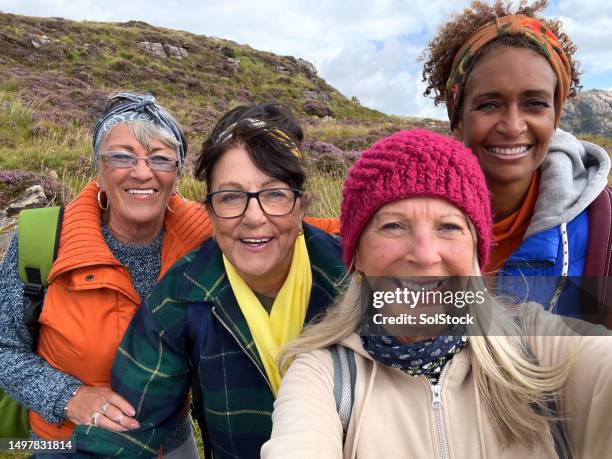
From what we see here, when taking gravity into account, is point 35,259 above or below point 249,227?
below

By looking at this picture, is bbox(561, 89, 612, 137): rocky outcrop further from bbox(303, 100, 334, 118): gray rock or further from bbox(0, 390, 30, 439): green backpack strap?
bbox(0, 390, 30, 439): green backpack strap

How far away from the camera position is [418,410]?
4.48 feet

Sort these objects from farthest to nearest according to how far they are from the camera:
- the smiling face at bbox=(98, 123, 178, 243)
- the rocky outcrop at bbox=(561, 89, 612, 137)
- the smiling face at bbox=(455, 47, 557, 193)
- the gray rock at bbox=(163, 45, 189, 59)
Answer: the gray rock at bbox=(163, 45, 189, 59)
the rocky outcrop at bbox=(561, 89, 612, 137)
the smiling face at bbox=(98, 123, 178, 243)
the smiling face at bbox=(455, 47, 557, 193)

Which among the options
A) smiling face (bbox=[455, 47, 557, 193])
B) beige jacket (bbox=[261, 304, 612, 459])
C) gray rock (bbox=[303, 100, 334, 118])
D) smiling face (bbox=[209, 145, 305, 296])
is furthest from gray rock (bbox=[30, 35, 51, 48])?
beige jacket (bbox=[261, 304, 612, 459])

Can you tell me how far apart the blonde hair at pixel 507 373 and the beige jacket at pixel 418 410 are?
0.03m

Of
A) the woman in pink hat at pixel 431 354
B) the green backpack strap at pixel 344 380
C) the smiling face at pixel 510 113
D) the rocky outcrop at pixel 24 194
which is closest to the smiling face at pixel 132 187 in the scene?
the woman in pink hat at pixel 431 354

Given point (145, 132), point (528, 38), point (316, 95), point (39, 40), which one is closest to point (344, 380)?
point (528, 38)

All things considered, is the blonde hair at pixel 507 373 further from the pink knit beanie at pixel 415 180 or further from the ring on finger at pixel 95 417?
the ring on finger at pixel 95 417

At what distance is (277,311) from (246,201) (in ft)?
1.62

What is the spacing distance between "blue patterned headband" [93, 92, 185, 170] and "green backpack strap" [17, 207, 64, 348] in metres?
0.52

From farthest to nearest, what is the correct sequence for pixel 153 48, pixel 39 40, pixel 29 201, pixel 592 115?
pixel 592 115
pixel 153 48
pixel 39 40
pixel 29 201

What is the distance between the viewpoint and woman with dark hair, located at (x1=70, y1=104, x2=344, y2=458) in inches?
75.9

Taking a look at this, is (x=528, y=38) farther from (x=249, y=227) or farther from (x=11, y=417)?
(x=11, y=417)

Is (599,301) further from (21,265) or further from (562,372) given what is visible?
(21,265)
